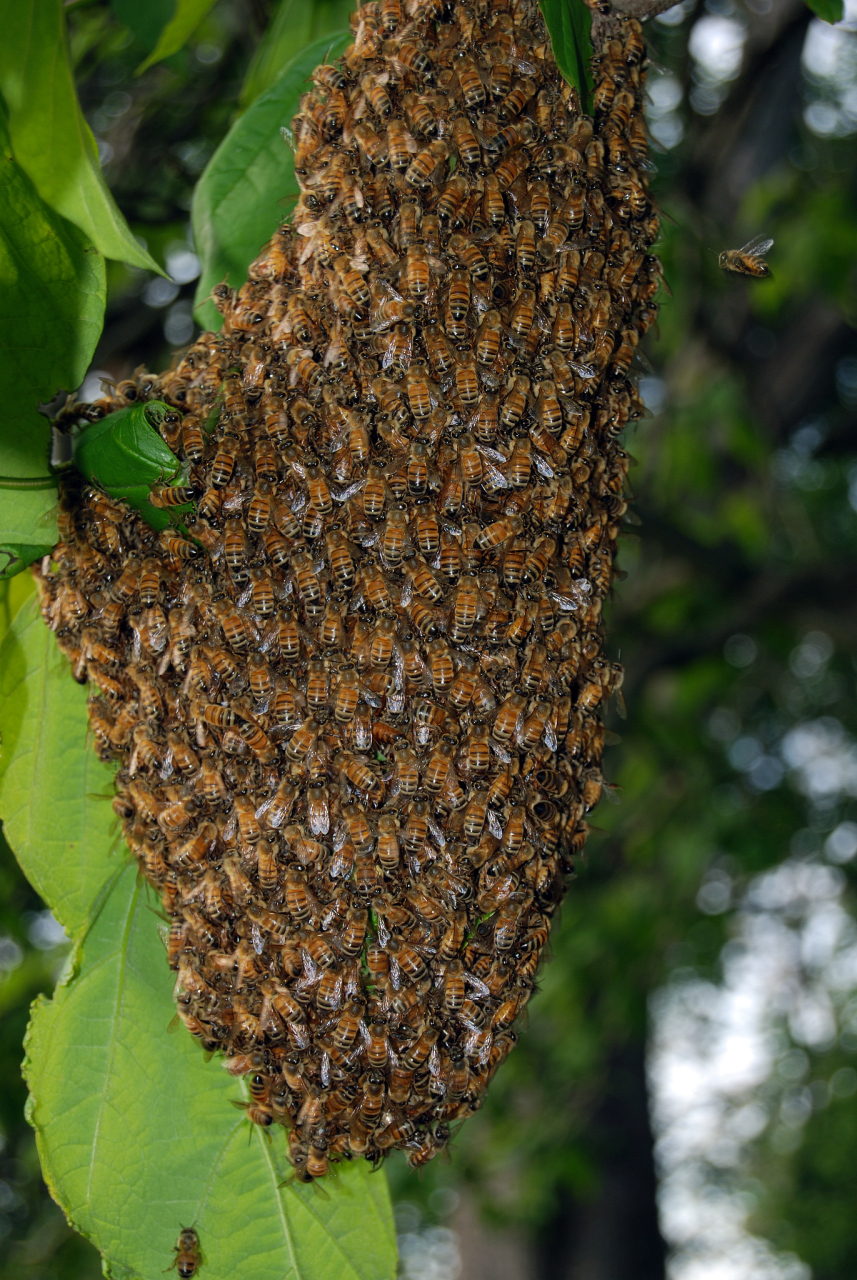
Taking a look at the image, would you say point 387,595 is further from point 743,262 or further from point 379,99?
point 743,262

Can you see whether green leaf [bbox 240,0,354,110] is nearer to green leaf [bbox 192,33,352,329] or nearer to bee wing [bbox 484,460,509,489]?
green leaf [bbox 192,33,352,329]

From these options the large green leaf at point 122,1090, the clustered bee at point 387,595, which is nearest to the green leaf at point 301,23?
the clustered bee at point 387,595

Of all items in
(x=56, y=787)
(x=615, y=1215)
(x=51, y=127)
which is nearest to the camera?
(x=51, y=127)

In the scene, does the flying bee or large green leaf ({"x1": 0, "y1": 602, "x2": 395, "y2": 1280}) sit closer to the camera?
large green leaf ({"x1": 0, "y1": 602, "x2": 395, "y2": 1280})

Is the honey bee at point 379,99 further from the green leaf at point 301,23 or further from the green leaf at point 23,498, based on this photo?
the green leaf at point 301,23

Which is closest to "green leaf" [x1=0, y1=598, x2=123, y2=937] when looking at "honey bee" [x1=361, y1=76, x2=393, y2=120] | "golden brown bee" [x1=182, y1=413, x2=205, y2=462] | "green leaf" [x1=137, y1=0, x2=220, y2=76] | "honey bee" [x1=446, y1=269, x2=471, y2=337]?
"golden brown bee" [x1=182, y1=413, x2=205, y2=462]

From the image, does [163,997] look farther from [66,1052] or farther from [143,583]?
[143,583]

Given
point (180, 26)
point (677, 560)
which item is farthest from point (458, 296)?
point (677, 560)
